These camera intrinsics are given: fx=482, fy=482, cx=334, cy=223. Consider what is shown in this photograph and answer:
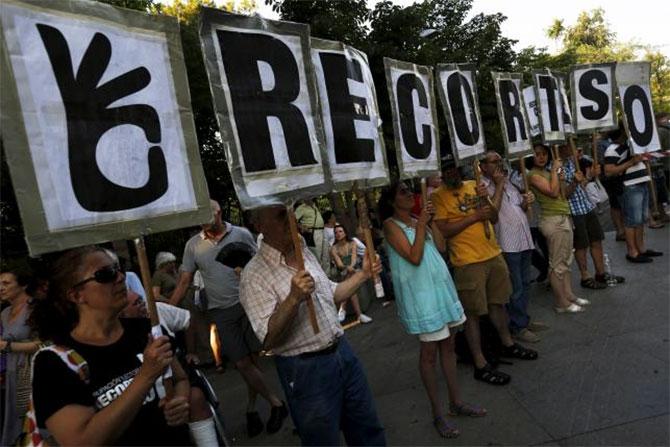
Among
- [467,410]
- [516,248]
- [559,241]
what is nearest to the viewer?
[467,410]

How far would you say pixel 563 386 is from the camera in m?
3.61

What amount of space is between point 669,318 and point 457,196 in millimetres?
2506

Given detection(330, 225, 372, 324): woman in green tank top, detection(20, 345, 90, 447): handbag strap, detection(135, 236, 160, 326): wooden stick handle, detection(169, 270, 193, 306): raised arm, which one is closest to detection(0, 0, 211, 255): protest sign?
detection(135, 236, 160, 326): wooden stick handle

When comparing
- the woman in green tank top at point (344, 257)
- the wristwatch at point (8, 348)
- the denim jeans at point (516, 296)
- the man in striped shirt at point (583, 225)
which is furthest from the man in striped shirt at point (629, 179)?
the wristwatch at point (8, 348)

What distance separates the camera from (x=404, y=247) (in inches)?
123

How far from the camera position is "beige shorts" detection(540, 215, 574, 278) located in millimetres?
5090

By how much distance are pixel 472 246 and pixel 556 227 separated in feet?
5.71

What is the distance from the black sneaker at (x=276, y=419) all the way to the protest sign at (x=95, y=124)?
2.35 metres

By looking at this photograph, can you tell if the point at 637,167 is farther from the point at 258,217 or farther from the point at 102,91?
the point at 102,91

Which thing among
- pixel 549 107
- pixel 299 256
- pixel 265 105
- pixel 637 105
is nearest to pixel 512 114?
pixel 549 107

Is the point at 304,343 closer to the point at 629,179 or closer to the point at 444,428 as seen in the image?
the point at 444,428

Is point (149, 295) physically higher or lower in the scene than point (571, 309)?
higher

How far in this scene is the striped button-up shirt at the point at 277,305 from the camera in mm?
2312

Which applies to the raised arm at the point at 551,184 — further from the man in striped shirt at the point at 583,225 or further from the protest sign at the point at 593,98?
the protest sign at the point at 593,98
